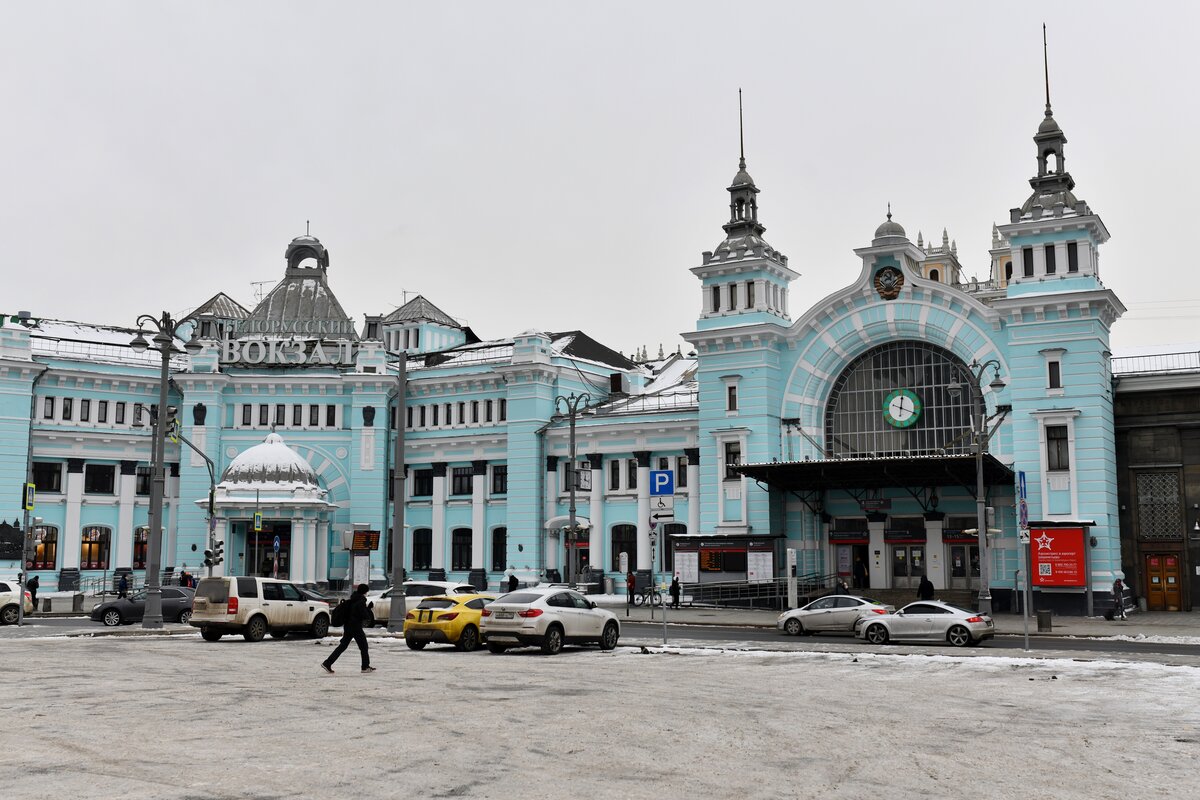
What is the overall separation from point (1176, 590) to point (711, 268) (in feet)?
77.8

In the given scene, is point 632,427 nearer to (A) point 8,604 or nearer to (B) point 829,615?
(B) point 829,615

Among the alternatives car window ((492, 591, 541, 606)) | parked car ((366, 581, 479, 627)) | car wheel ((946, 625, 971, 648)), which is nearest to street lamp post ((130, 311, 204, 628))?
parked car ((366, 581, 479, 627))

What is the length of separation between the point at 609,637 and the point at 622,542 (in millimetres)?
32660

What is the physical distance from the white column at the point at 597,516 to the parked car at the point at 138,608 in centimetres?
2390

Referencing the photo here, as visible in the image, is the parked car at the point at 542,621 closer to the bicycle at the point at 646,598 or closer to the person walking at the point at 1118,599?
the bicycle at the point at 646,598

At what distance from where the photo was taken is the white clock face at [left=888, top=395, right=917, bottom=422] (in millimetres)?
51531

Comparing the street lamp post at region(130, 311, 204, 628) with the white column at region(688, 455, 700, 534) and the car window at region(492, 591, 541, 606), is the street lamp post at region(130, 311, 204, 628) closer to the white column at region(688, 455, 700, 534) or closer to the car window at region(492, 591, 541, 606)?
the car window at region(492, 591, 541, 606)

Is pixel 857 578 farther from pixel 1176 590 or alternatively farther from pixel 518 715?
pixel 518 715

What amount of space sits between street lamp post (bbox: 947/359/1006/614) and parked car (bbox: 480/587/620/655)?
14.5 metres

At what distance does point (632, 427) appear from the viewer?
6091 centimetres

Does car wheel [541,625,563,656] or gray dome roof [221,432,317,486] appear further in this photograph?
gray dome roof [221,432,317,486]

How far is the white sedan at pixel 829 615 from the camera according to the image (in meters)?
34.5

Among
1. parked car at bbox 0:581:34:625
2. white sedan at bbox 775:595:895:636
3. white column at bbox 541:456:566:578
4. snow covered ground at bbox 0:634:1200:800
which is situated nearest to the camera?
snow covered ground at bbox 0:634:1200:800

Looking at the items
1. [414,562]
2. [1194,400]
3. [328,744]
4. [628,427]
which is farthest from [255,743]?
[414,562]
